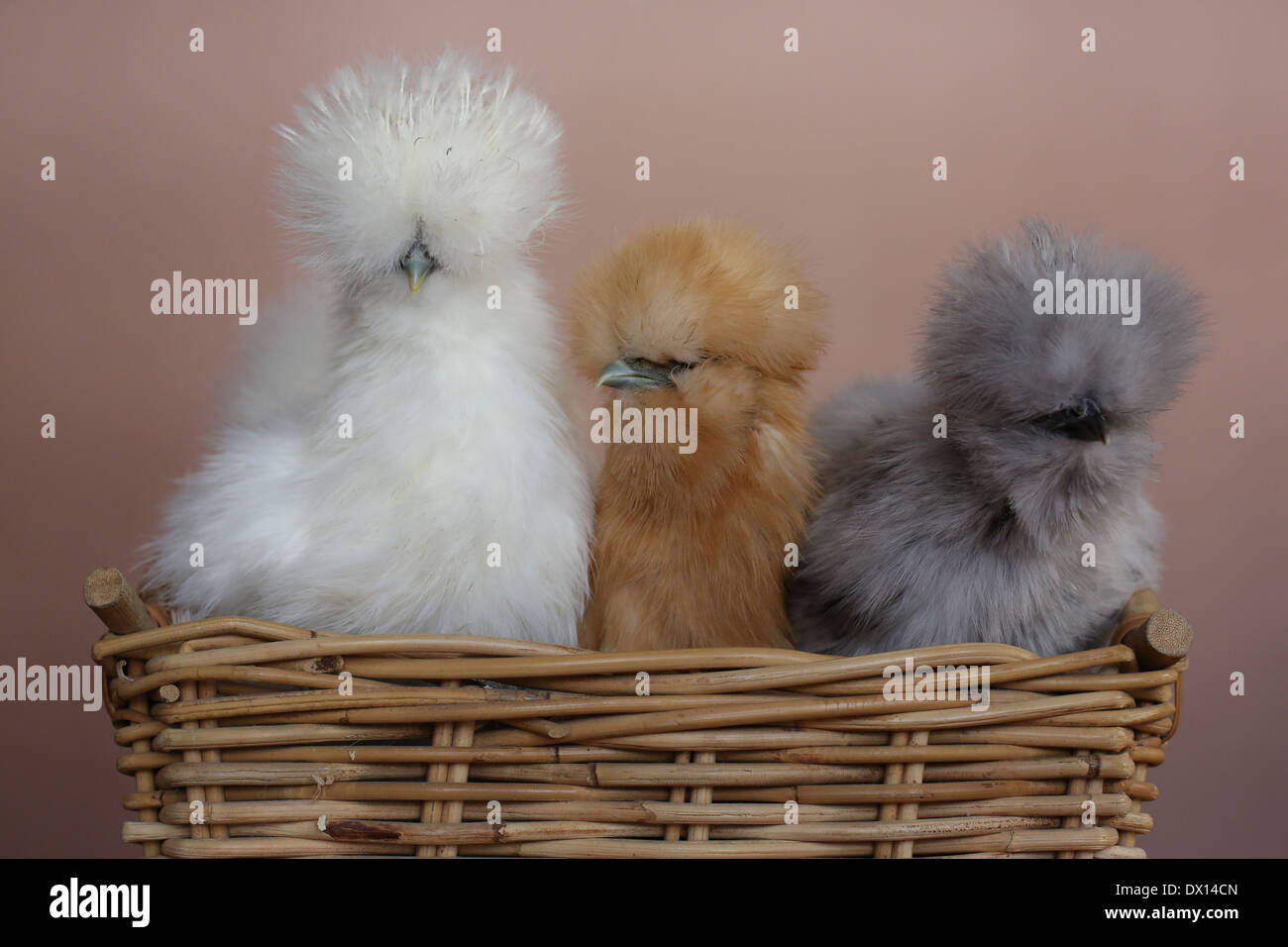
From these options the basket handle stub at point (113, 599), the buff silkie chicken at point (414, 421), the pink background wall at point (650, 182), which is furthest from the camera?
the pink background wall at point (650, 182)

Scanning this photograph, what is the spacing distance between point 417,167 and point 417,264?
0.31 ft

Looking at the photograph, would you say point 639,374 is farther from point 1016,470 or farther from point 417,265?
point 1016,470

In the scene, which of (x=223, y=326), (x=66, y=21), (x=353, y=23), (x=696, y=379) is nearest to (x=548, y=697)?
(x=696, y=379)

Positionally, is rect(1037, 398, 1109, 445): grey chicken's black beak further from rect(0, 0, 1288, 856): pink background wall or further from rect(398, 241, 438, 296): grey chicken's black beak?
rect(0, 0, 1288, 856): pink background wall


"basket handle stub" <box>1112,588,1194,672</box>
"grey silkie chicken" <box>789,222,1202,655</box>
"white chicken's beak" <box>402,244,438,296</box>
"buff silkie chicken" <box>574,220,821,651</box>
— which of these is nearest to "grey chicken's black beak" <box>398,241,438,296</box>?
"white chicken's beak" <box>402,244,438,296</box>

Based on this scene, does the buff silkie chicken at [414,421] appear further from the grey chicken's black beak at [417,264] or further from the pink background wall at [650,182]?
the pink background wall at [650,182]

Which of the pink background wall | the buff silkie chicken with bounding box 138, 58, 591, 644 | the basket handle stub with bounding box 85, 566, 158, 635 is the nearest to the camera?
the basket handle stub with bounding box 85, 566, 158, 635

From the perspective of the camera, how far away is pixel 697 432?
1.24 m

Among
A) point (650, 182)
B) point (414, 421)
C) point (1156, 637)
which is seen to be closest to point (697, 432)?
point (414, 421)

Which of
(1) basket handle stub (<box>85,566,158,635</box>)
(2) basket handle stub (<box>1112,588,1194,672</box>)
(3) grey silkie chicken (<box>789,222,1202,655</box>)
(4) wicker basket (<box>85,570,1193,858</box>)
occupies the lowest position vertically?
(4) wicker basket (<box>85,570,1193,858</box>)

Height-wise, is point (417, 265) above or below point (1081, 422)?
above

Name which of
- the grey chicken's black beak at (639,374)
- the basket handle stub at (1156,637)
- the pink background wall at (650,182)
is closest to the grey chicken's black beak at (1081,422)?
the basket handle stub at (1156,637)

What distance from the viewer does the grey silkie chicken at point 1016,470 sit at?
1.15 metres

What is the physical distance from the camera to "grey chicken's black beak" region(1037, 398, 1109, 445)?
1136 millimetres
